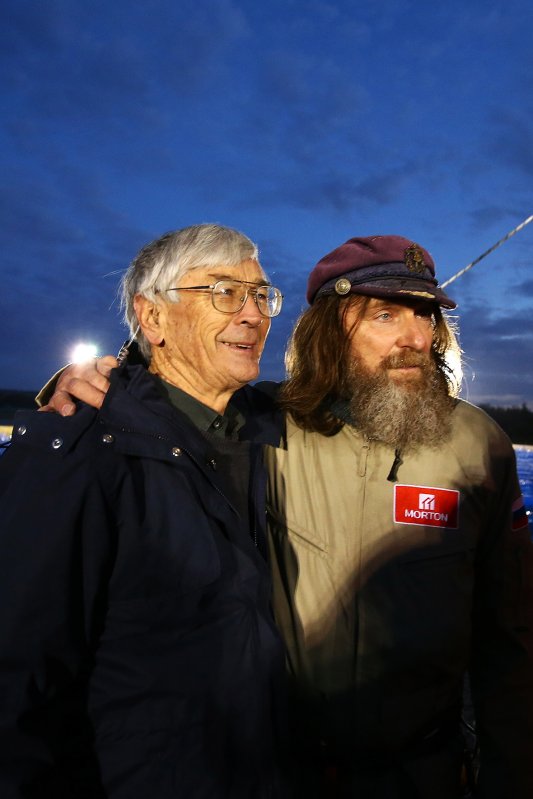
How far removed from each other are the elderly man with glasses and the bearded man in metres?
0.31

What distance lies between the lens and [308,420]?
238 cm

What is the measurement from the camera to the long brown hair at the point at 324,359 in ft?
7.96

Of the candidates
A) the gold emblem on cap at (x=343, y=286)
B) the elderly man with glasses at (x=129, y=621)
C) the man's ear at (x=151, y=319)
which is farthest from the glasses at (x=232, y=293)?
the elderly man with glasses at (x=129, y=621)

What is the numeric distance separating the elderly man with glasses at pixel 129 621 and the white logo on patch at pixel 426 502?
30.5 inches

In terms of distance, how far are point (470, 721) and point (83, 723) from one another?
11.8ft

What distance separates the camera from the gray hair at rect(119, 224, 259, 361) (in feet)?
6.93

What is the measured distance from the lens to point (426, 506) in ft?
7.01

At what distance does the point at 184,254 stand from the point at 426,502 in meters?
1.40

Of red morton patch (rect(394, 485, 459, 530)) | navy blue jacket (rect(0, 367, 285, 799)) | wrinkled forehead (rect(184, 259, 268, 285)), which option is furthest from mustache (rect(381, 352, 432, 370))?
navy blue jacket (rect(0, 367, 285, 799))

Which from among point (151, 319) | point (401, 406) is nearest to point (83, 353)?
point (151, 319)

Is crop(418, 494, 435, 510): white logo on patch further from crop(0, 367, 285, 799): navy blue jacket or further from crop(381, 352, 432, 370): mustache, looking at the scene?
crop(0, 367, 285, 799): navy blue jacket

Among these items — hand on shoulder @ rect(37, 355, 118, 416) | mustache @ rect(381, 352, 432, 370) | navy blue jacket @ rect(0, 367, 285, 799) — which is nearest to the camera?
navy blue jacket @ rect(0, 367, 285, 799)

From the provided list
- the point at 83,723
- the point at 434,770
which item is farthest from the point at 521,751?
the point at 83,723

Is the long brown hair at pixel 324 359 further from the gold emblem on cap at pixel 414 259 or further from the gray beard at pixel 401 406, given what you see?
the gold emblem on cap at pixel 414 259
